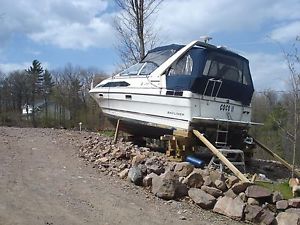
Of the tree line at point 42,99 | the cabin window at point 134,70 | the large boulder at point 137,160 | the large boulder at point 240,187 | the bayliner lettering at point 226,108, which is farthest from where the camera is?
the tree line at point 42,99

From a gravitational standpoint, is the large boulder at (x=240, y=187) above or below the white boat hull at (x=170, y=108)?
below

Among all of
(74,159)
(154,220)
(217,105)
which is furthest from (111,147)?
(154,220)

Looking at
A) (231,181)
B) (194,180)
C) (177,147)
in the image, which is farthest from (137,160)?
(231,181)

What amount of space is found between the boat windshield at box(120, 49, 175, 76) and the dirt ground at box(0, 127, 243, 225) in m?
3.20

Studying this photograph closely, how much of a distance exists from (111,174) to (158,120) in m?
2.45

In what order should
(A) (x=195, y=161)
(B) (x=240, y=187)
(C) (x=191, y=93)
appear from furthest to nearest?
1. (C) (x=191, y=93)
2. (A) (x=195, y=161)
3. (B) (x=240, y=187)

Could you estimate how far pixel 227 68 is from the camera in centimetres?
1166

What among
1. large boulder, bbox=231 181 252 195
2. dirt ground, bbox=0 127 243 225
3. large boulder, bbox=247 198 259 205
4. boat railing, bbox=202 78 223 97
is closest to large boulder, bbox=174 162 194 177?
dirt ground, bbox=0 127 243 225

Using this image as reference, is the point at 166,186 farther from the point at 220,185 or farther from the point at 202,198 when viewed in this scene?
the point at 220,185

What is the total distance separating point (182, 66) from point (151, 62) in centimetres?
134

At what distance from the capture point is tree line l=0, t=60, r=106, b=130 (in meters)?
47.2

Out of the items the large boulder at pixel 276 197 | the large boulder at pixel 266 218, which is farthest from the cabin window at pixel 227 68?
the large boulder at pixel 266 218

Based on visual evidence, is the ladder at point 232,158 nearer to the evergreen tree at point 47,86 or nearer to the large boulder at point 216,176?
the large boulder at point 216,176

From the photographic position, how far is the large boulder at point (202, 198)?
827 cm
